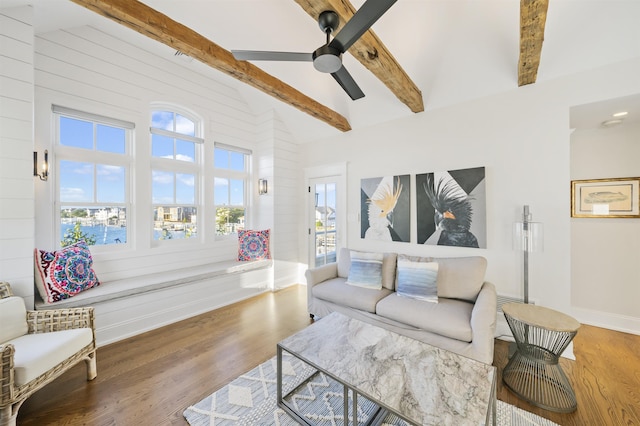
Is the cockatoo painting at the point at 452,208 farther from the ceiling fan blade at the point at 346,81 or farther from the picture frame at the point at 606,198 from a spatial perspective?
the ceiling fan blade at the point at 346,81

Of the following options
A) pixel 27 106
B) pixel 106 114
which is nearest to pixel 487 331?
pixel 27 106

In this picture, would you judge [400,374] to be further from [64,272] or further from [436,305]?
[64,272]

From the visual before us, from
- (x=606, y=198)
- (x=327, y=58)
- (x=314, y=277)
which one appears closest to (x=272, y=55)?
(x=327, y=58)

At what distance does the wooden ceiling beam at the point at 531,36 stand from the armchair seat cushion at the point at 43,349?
3.85m

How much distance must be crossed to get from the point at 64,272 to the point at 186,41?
2.50 m

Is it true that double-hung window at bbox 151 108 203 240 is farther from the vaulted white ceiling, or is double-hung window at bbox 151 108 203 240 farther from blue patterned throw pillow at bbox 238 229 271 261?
the vaulted white ceiling

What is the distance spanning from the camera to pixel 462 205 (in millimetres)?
2871

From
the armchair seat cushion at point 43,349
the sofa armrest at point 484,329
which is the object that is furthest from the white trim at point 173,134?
A: the sofa armrest at point 484,329

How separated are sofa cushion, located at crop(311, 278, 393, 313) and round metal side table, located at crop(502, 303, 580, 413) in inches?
44.7

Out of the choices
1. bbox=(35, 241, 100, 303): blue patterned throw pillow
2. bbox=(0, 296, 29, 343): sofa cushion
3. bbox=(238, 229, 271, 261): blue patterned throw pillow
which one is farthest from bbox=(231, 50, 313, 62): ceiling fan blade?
bbox=(238, 229, 271, 261): blue patterned throw pillow

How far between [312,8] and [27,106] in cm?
256

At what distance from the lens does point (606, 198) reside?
2.79 metres

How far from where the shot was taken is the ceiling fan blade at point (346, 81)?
193 cm

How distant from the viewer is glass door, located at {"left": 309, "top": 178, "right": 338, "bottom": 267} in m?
4.20
